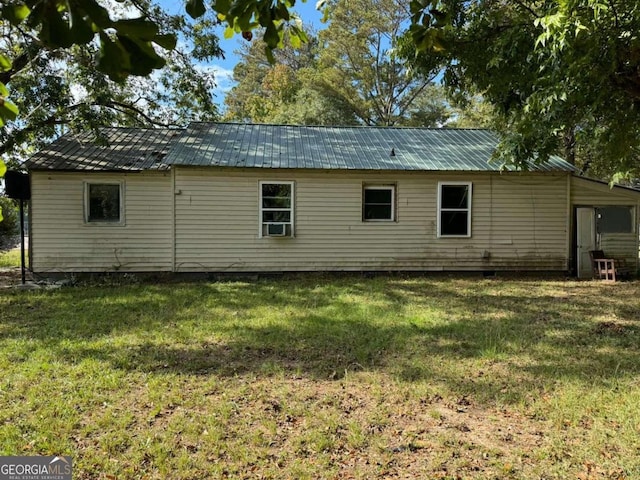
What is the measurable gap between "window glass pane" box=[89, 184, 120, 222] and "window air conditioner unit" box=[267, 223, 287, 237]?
11.5 feet

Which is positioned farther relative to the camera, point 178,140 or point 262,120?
point 262,120

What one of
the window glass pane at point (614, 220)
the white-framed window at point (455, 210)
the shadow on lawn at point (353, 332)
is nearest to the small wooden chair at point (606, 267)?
the window glass pane at point (614, 220)

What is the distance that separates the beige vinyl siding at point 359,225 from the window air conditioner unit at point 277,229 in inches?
7.1

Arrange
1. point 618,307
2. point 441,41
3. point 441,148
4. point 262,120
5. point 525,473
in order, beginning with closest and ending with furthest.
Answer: point 441,41
point 525,473
point 618,307
point 441,148
point 262,120

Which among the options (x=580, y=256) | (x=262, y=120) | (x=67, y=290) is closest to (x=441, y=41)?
(x=67, y=290)

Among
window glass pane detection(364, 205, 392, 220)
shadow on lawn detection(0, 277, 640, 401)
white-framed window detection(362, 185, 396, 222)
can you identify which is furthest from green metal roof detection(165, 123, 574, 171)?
shadow on lawn detection(0, 277, 640, 401)

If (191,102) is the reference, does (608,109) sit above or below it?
below

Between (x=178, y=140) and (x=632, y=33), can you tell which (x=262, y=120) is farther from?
(x=632, y=33)

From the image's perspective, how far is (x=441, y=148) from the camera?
11219 millimetres

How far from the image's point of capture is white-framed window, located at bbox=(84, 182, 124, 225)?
31.6 feet

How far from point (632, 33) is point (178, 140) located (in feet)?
30.7

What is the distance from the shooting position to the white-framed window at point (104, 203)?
31.6 feet

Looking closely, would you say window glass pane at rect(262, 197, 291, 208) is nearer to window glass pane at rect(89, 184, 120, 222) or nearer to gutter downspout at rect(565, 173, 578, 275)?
window glass pane at rect(89, 184, 120, 222)

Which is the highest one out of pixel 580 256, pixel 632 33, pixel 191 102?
pixel 191 102
